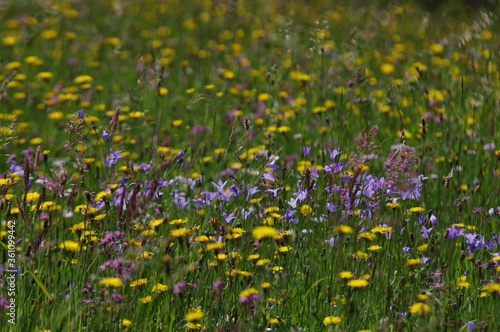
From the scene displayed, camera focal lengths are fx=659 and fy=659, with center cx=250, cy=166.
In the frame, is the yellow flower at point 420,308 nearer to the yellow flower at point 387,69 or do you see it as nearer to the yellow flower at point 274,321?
the yellow flower at point 274,321

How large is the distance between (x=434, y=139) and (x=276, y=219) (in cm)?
175

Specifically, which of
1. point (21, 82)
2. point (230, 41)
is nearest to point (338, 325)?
point (21, 82)

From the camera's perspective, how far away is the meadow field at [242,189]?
2170mm

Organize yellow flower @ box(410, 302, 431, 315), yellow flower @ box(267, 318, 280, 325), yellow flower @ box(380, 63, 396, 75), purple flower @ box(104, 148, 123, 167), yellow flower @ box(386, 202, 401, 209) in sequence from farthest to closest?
yellow flower @ box(380, 63, 396, 75) < purple flower @ box(104, 148, 123, 167) < yellow flower @ box(386, 202, 401, 209) < yellow flower @ box(267, 318, 280, 325) < yellow flower @ box(410, 302, 431, 315)

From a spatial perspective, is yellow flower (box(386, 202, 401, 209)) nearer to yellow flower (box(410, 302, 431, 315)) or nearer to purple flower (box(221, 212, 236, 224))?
purple flower (box(221, 212, 236, 224))

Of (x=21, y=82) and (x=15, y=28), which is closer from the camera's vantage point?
(x=21, y=82)

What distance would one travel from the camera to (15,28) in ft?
22.5

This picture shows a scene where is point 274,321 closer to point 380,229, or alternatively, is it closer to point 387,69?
point 380,229

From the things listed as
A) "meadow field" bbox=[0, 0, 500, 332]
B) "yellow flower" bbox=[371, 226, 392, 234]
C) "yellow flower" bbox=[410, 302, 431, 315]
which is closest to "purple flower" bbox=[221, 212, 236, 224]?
"meadow field" bbox=[0, 0, 500, 332]

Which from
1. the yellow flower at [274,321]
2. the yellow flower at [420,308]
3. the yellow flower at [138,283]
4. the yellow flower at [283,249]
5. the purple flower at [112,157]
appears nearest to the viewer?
the yellow flower at [420,308]

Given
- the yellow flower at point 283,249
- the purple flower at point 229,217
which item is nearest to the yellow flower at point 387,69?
the purple flower at point 229,217

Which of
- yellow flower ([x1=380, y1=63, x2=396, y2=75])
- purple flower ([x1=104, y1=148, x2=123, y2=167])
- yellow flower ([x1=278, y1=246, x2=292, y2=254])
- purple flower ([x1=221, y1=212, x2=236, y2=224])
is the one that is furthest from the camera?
yellow flower ([x1=380, y1=63, x2=396, y2=75])

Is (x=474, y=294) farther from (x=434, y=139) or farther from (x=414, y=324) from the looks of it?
(x=434, y=139)

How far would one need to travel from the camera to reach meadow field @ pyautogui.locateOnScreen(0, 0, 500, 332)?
2170mm
